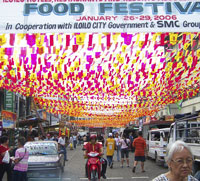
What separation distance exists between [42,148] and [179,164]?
31.7 feet

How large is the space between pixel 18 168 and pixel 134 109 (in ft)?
105

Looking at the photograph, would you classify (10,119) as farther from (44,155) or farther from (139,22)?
(139,22)

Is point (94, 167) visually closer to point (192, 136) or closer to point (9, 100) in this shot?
point (192, 136)

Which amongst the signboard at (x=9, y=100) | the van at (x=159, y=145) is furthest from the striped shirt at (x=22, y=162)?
the signboard at (x=9, y=100)

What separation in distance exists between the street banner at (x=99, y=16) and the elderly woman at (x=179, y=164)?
5.31 m

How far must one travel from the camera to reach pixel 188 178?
3.19 meters

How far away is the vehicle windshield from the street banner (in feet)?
17.6

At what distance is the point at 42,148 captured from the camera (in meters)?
12.2

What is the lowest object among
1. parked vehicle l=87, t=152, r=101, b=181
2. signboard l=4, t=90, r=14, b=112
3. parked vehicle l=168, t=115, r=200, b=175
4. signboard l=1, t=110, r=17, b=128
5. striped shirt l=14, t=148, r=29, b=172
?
parked vehicle l=87, t=152, r=101, b=181

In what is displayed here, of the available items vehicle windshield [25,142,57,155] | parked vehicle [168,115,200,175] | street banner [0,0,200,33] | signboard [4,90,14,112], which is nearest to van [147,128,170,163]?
parked vehicle [168,115,200,175]

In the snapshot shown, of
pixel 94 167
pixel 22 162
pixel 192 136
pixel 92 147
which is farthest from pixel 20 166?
pixel 192 136

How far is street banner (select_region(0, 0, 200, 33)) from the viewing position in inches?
319

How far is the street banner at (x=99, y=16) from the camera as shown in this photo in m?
8.11

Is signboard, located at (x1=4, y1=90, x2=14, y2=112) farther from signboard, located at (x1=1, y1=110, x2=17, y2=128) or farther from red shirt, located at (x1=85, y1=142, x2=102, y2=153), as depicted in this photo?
red shirt, located at (x1=85, y1=142, x2=102, y2=153)
